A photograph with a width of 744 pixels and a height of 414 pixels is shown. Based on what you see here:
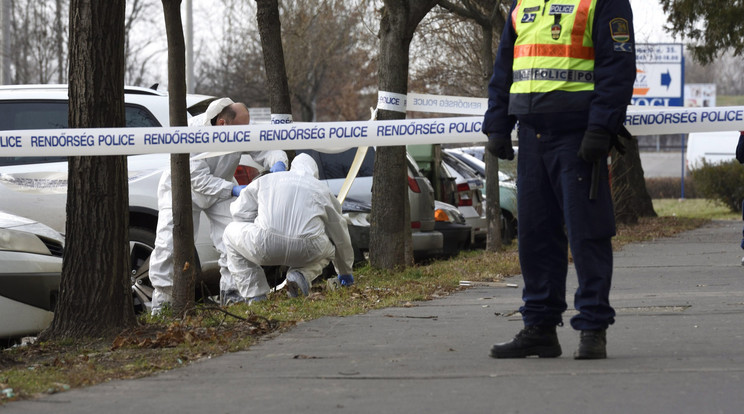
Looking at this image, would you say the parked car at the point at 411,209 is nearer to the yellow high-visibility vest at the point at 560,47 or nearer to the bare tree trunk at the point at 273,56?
the bare tree trunk at the point at 273,56

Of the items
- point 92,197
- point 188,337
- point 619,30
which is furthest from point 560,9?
point 92,197

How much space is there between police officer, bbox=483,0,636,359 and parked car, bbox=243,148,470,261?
5.92 meters

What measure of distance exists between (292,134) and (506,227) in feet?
33.1

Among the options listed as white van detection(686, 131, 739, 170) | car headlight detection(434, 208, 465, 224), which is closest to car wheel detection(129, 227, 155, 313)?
car headlight detection(434, 208, 465, 224)

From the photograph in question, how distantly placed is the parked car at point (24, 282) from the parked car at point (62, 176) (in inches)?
65.1

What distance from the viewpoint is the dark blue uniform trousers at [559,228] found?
5129 mm

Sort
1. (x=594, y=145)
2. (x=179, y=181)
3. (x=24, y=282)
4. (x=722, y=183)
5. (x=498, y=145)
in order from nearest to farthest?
(x=594, y=145) → (x=498, y=145) → (x=24, y=282) → (x=179, y=181) → (x=722, y=183)

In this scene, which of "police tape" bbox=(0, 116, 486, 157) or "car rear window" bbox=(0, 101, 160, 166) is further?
"car rear window" bbox=(0, 101, 160, 166)

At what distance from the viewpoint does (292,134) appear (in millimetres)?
6801

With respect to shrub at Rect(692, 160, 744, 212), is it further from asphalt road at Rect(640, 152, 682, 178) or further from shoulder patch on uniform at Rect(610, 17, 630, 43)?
asphalt road at Rect(640, 152, 682, 178)

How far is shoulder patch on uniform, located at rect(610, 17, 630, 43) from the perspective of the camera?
5027 millimetres

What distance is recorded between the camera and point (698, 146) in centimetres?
3656

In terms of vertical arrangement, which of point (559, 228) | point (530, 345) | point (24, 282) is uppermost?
point (559, 228)

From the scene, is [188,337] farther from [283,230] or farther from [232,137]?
[283,230]
